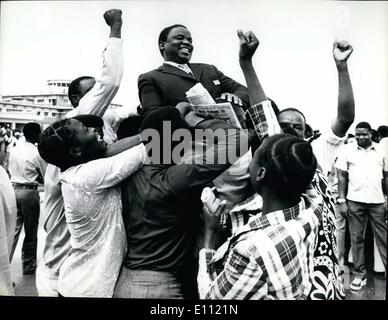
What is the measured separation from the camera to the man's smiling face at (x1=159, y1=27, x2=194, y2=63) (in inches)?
103

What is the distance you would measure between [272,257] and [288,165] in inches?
16.1

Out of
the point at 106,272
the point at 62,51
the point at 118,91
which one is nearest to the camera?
the point at 106,272

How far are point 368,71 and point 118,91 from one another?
1457 millimetres

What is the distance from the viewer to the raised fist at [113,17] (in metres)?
2.66

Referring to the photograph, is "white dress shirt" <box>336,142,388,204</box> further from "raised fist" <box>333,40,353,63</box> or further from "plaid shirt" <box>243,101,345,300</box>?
"raised fist" <box>333,40,353,63</box>

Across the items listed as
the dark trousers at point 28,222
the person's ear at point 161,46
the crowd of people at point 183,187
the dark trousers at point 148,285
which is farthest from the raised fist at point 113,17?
the dark trousers at point 148,285

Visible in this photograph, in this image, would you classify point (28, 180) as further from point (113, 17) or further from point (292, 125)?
point (292, 125)

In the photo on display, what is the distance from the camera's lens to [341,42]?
2633 mm

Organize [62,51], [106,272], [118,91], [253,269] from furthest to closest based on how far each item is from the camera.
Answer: [62,51], [118,91], [106,272], [253,269]

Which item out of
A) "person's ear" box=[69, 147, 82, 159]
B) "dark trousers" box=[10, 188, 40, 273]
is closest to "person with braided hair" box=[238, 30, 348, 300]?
"person's ear" box=[69, 147, 82, 159]

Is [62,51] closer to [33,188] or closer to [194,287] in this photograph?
[33,188]

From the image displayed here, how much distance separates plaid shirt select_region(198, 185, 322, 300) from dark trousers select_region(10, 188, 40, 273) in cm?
123

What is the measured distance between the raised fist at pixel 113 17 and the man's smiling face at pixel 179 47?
32 cm
